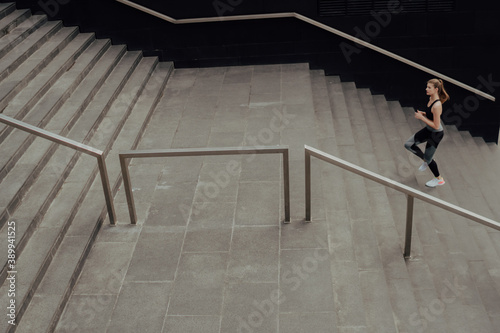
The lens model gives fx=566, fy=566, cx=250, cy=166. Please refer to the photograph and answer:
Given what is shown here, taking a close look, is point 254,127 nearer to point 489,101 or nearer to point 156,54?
point 156,54

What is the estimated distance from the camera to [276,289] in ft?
15.8

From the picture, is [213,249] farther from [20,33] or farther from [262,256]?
[20,33]

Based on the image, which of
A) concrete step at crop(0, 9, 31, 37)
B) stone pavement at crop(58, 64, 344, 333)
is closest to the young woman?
stone pavement at crop(58, 64, 344, 333)

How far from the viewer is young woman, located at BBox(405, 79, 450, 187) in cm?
700

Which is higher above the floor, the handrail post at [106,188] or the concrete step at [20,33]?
the concrete step at [20,33]

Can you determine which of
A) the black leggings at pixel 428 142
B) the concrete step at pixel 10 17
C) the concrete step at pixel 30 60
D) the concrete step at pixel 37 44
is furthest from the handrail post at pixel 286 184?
the concrete step at pixel 10 17

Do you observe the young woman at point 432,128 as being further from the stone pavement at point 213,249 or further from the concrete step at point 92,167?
the concrete step at point 92,167

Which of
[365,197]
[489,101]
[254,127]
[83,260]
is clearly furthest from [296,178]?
[489,101]

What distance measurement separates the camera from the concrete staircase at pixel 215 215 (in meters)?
4.75

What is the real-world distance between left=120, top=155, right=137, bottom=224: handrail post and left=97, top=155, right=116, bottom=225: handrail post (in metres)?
0.16

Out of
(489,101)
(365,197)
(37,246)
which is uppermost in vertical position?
(37,246)

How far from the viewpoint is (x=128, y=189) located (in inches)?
218

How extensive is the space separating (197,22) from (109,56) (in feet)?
5.16

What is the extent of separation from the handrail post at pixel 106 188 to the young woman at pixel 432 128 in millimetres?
3898
